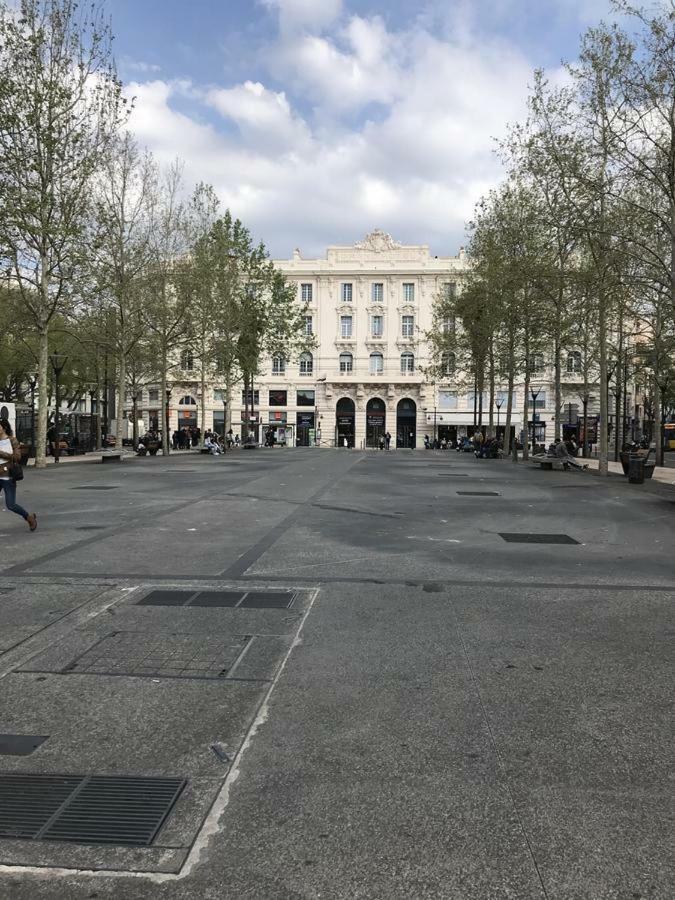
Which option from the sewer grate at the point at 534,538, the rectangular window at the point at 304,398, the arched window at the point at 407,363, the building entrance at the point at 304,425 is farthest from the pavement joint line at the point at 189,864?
the rectangular window at the point at 304,398

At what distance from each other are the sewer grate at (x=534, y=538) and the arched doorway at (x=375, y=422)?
6723cm

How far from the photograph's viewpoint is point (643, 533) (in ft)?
35.6

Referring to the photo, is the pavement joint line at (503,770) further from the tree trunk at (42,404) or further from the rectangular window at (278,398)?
the rectangular window at (278,398)

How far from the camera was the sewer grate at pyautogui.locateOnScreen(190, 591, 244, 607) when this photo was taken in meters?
6.03

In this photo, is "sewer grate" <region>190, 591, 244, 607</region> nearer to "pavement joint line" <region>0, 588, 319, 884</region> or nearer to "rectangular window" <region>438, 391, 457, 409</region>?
"pavement joint line" <region>0, 588, 319, 884</region>

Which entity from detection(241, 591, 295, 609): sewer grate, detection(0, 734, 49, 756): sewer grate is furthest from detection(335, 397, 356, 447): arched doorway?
detection(0, 734, 49, 756): sewer grate

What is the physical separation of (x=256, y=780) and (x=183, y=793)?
1.00ft

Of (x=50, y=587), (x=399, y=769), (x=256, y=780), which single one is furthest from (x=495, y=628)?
(x=50, y=587)

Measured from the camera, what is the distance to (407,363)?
3046 inches

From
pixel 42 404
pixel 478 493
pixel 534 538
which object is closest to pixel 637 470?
pixel 478 493

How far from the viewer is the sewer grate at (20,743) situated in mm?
3262

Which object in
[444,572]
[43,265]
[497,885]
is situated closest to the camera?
[497,885]

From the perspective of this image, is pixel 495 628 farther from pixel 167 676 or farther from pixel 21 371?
pixel 21 371

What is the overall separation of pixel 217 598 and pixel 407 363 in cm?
7250
